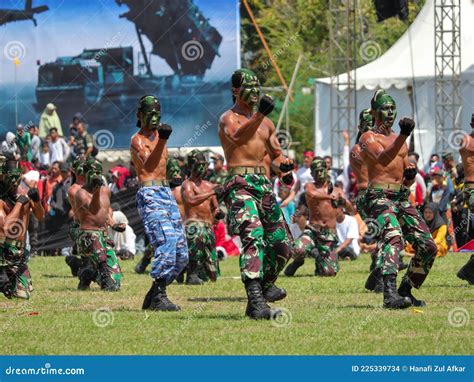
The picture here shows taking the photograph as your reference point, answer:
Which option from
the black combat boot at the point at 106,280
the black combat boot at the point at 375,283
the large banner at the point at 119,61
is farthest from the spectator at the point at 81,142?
the black combat boot at the point at 375,283

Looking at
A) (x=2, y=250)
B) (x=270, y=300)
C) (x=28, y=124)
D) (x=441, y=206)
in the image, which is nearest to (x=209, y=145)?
(x=28, y=124)

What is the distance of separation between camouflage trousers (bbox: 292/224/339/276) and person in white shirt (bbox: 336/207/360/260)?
9.97ft

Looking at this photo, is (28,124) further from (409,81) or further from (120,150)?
(409,81)

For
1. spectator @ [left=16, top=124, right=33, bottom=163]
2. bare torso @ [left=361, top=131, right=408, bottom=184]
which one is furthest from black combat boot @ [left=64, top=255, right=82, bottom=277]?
spectator @ [left=16, top=124, right=33, bottom=163]

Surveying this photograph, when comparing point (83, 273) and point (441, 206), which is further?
point (441, 206)

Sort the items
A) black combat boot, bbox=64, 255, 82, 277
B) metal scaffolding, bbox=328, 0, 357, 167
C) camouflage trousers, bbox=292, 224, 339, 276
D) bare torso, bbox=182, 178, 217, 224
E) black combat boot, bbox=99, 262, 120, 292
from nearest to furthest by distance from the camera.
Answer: black combat boot, bbox=99, 262, 120, 292, black combat boot, bbox=64, 255, 82, 277, bare torso, bbox=182, 178, 217, 224, camouflage trousers, bbox=292, 224, 339, 276, metal scaffolding, bbox=328, 0, 357, 167

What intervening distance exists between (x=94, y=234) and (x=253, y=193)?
5485 millimetres

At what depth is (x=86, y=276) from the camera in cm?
1667

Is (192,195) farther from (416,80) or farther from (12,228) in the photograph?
(416,80)

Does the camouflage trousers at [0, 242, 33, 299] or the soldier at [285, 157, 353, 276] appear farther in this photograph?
the soldier at [285, 157, 353, 276]

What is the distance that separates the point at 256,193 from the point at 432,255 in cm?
203

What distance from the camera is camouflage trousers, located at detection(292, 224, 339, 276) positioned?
19188mm

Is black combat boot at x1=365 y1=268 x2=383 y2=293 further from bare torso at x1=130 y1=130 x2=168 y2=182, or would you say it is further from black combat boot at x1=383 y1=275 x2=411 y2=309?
bare torso at x1=130 y1=130 x2=168 y2=182

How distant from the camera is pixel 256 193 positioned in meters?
11.8
